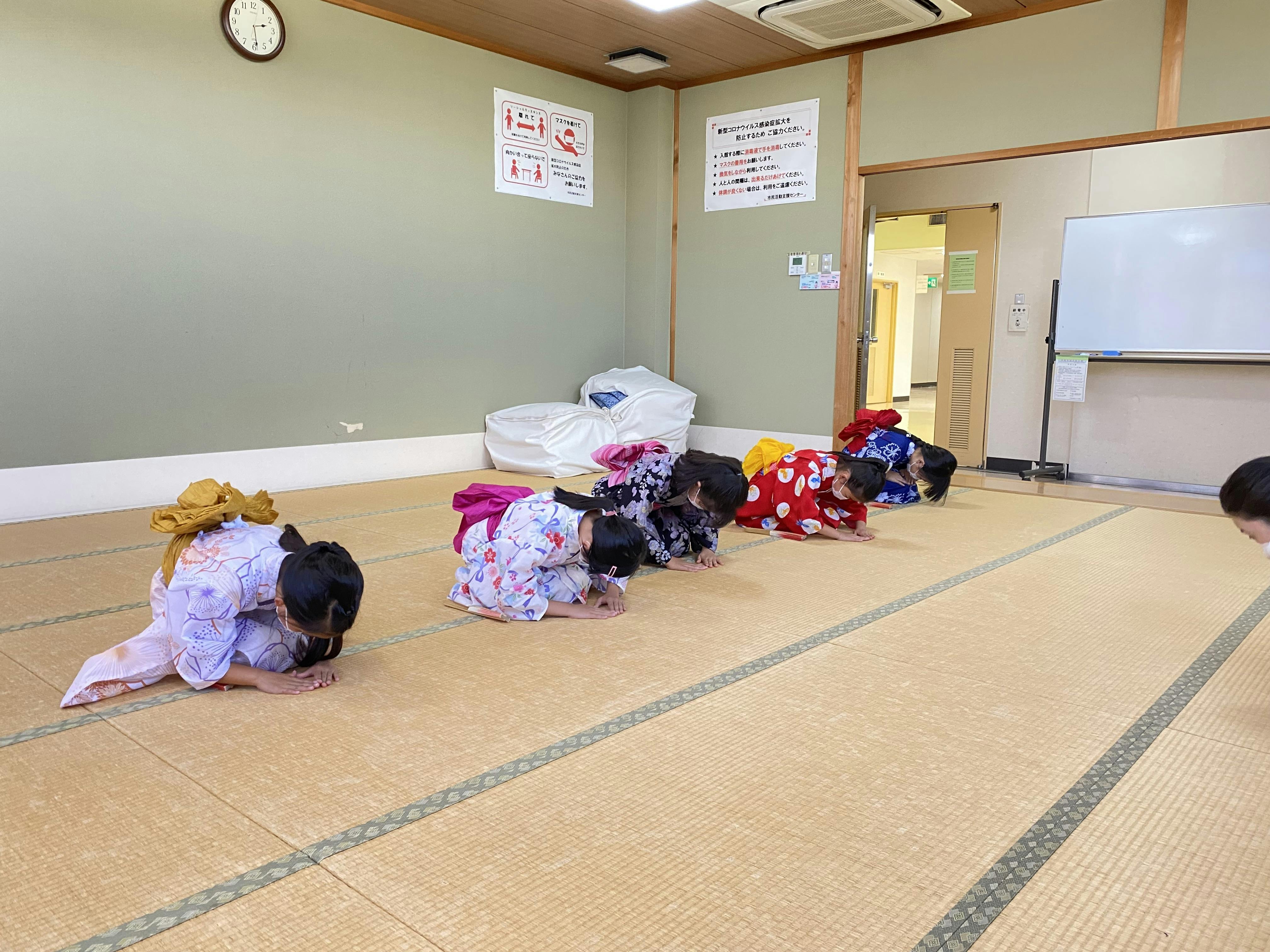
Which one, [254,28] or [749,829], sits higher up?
[254,28]

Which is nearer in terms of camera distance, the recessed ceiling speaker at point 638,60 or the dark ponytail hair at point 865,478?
the dark ponytail hair at point 865,478

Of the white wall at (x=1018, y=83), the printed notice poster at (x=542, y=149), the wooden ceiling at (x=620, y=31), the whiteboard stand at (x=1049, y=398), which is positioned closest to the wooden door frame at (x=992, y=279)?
the whiteboard stand at (x=1049, y=398)

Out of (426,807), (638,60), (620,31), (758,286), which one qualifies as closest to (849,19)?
(620,31)

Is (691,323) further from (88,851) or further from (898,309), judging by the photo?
(898,309)

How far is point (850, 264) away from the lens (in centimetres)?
582

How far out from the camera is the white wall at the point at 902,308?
14.7 m

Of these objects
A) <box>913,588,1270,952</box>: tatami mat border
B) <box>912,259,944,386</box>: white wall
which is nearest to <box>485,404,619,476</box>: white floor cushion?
<box>913,588,1270,952</box>: tatami mat border

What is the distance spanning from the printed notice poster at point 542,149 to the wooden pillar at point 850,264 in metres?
1.78

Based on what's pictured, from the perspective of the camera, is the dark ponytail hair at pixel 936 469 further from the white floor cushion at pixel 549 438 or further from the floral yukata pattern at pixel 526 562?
the floral yukata pattern at pixel 526 562

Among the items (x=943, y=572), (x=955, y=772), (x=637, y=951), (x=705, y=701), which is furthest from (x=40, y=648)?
(x=943, y=572)

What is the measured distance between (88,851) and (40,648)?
1.18m

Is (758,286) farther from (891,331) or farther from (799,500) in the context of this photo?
(891,331)

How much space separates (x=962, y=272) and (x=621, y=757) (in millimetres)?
5687

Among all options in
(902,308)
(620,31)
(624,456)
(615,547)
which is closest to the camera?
(615,547)
